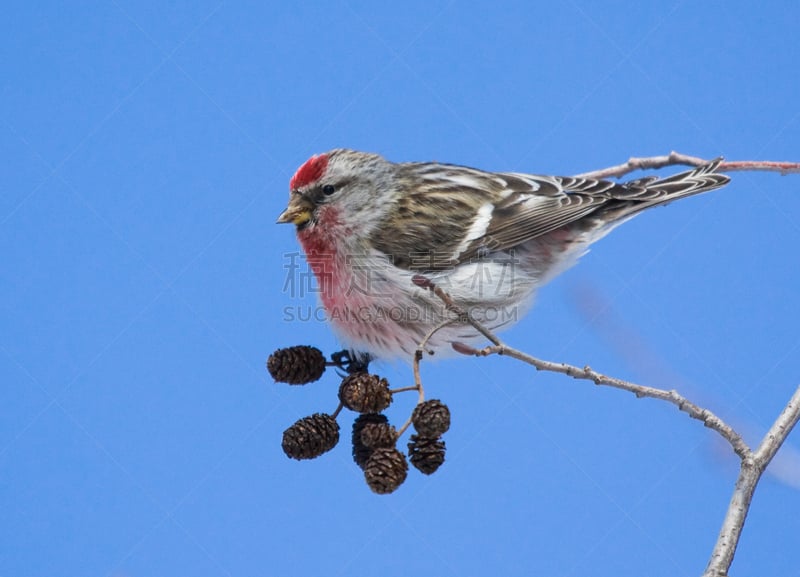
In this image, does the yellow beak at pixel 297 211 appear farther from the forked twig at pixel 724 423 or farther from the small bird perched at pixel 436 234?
the forked twig at pixel 724 423

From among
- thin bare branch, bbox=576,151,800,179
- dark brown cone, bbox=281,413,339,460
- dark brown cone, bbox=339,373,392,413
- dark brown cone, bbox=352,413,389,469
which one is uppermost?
thin bare branch, bbox=576,151,800,179

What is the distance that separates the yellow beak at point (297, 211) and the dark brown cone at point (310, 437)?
0.62 meters

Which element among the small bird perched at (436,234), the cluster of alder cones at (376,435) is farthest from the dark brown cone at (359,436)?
the small bird perched at (436,234)

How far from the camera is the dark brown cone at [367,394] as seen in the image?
1.35 meters

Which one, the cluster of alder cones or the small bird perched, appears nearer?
the cluster of alder cones

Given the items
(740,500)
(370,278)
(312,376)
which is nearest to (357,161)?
(370,278)

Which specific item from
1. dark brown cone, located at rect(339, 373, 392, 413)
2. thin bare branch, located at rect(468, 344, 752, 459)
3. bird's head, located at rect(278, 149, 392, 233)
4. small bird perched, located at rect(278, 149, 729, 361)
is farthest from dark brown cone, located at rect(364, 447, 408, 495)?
bird's head, located at rect(278, 149, 392, 233)

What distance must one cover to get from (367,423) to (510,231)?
77 centimetres

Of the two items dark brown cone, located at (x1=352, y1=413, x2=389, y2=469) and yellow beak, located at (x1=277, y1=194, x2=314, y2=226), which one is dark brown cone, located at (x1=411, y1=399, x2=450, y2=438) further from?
yellow beak, located at (x1=277, y1=194, x2=314, y2=226)

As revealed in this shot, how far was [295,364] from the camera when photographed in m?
1.58

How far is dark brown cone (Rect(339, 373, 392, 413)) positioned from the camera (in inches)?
53.1

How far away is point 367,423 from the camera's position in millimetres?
1411

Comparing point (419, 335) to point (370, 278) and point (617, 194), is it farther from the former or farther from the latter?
point (617, 194)

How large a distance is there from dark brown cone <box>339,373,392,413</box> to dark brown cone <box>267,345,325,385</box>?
0.23m
